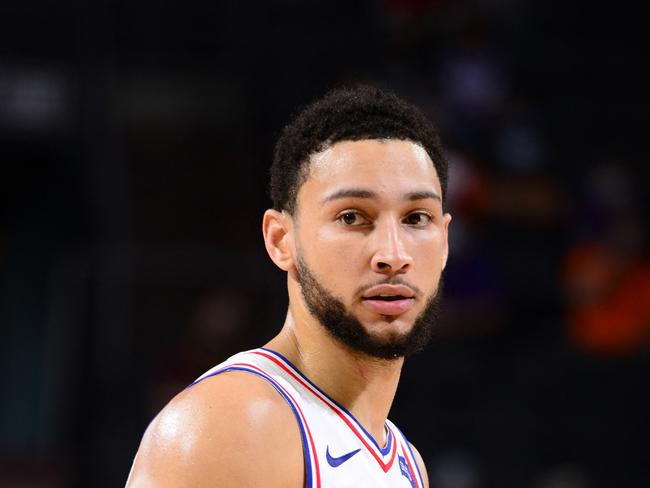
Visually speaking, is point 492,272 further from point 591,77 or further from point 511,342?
point 591,77

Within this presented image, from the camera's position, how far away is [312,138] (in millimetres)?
3094

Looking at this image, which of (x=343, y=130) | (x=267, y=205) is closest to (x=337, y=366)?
(x=343, y=130)

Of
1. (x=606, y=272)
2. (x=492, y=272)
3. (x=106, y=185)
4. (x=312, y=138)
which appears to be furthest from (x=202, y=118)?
(x=312, y=138)

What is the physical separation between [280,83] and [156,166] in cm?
183

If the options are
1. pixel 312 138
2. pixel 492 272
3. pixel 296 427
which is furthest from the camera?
pixel 492 272

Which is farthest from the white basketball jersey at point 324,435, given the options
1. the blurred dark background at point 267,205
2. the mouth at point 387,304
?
the blurred dark background at point 267,205

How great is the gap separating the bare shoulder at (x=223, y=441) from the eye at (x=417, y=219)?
2.15 ft

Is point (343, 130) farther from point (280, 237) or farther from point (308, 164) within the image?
point (280, 237)

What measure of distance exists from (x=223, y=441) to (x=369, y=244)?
698mm

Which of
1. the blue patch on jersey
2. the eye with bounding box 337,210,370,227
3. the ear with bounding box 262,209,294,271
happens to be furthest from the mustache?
the blue patch on jersey

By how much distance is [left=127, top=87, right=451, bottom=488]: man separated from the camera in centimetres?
267

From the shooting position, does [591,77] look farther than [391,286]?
Yes

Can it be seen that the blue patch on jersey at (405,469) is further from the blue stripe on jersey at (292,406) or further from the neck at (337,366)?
the blue stripe on jersey at (292,406)

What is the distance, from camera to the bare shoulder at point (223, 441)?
2574mm
